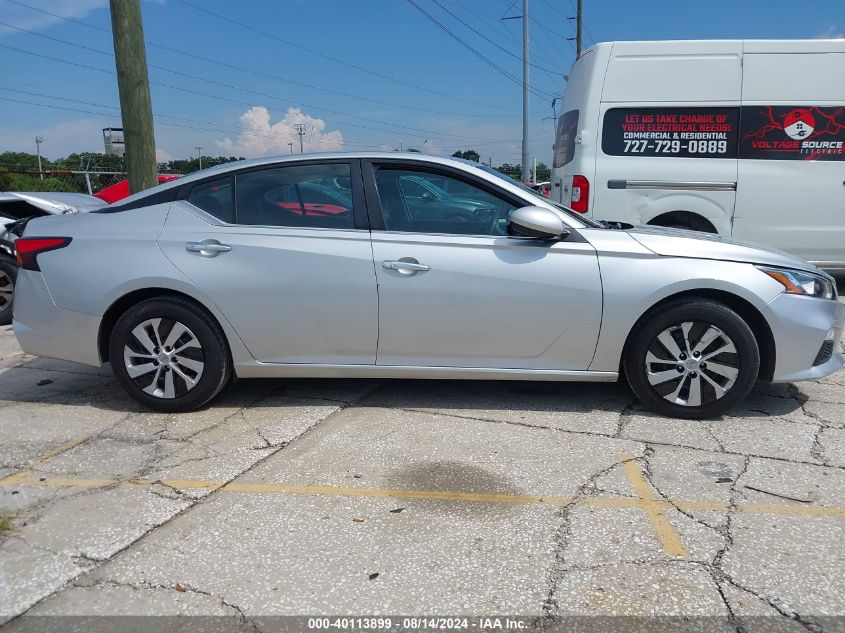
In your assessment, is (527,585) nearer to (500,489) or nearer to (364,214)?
(500,489)

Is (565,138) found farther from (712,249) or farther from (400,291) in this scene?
(400,291)

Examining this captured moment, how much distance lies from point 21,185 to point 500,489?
80.0ft

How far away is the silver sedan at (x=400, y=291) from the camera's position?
12.8 feet

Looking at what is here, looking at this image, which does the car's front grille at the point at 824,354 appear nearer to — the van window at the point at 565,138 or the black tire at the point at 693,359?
the black tire at the point at 693,359

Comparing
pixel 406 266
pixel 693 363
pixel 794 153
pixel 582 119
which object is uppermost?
pixel 582 119

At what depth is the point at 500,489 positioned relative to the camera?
3.17 metres

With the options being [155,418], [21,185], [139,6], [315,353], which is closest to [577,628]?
[315,353]

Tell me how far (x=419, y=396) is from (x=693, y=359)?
172cm

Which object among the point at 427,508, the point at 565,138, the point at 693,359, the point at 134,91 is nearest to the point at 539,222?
the point at 693,359

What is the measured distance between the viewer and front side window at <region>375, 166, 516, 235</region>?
13.3 feet

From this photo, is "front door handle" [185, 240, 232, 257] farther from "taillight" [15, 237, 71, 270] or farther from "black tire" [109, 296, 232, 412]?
"taillight" [15, 237, 71, 270]

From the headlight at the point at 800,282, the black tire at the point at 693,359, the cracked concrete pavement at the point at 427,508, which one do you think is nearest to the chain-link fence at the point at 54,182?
the cracked concrete pavement at the point at 427,508

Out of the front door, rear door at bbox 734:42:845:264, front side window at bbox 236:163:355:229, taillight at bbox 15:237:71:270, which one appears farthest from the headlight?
taillight at bbox 15:237:71:270

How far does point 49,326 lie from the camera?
4.21m
